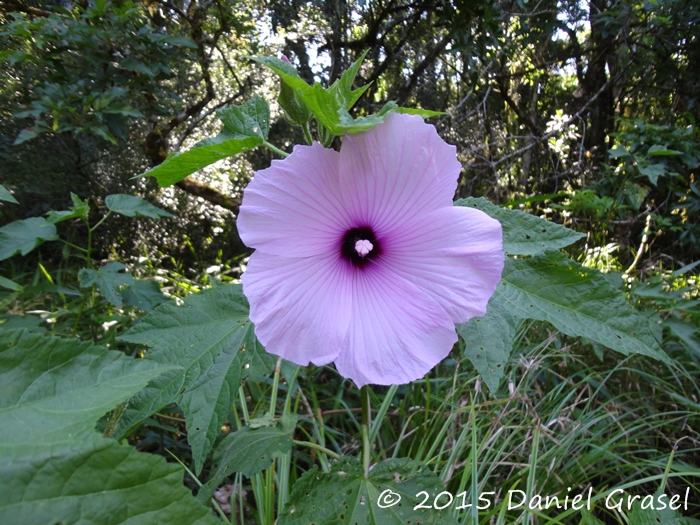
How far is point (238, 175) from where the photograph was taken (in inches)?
185

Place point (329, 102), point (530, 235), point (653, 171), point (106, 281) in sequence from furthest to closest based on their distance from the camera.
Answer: point (653, 171) → point (106, 281) → point (530, 235) → point (329, 102)

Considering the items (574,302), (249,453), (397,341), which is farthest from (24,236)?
(574,302)

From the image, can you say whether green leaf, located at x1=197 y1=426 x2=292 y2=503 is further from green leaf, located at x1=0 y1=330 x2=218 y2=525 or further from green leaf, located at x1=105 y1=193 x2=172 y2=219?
green leaf, located at x1=105 y1=193 x2=172 y2=219

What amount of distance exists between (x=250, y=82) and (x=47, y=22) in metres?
1.95

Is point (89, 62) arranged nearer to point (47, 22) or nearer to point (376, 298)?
point (47, 22)

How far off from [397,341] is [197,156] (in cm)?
48

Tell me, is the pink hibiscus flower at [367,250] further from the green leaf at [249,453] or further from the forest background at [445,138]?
the forest background at [445,138]

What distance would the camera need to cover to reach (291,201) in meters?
0.74

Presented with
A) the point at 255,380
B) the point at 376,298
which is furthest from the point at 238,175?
the point at 376,298

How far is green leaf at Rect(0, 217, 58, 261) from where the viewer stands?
5.64ft

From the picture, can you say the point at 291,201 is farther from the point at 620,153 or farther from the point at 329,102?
the point at 620,153

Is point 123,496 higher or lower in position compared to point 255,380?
higher

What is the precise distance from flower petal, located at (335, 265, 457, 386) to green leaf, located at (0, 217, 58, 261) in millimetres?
1488

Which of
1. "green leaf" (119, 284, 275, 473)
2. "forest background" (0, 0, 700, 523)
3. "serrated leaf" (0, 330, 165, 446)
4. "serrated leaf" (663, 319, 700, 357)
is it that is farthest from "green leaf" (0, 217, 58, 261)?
"serrated leaf" (663, 319, 700, 357)
